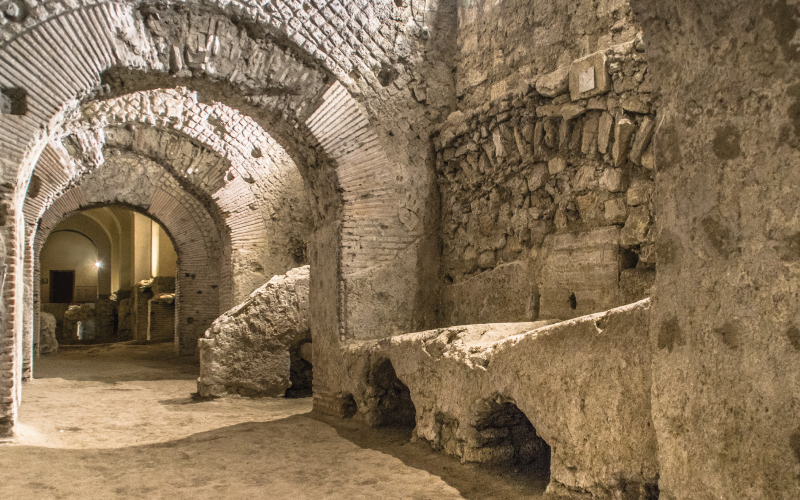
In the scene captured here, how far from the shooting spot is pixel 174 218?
10.4 meters

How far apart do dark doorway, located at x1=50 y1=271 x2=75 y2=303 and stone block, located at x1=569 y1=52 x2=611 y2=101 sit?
25266mm

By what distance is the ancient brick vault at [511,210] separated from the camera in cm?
176

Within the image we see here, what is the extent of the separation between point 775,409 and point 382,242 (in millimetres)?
3779

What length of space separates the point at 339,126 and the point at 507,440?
2.84 m

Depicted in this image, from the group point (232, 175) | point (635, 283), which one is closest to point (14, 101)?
point (635, 283)

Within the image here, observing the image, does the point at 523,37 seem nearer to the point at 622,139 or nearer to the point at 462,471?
the point at 622,139

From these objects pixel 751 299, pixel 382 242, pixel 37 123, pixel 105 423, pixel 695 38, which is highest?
pixel 37 123

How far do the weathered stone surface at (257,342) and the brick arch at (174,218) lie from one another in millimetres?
3456

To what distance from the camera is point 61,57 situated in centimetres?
414

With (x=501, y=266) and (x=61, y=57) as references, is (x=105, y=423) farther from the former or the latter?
(x=501, y=266)

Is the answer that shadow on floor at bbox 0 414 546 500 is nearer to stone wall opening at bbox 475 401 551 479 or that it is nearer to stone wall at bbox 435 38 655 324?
stone wall opening at bbox 475 401 551 479

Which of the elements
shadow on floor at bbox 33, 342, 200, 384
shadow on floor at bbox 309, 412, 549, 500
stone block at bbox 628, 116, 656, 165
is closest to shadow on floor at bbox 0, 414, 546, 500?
shadow on floor at bbox 309, 412, 549, 500

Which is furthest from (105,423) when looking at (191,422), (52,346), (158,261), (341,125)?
(158,261)

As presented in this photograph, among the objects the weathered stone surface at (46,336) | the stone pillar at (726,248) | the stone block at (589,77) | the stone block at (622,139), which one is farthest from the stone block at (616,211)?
the weathered stone surface at (46,336)
